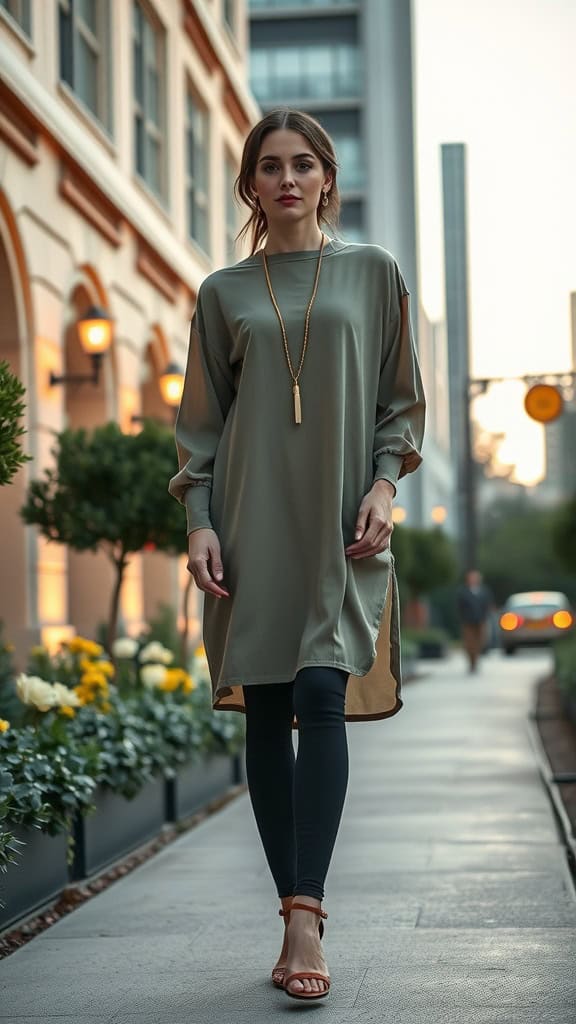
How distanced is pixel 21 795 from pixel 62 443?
4.82 m

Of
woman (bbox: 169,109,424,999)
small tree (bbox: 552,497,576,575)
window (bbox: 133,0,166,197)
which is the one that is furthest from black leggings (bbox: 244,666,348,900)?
window (bbox: 133,0,166,197)

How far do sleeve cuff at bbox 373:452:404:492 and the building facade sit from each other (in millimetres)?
4955

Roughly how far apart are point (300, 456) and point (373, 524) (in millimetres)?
234

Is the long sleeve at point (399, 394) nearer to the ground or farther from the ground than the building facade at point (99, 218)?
nearer to the ground

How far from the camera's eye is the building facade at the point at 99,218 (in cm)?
1130

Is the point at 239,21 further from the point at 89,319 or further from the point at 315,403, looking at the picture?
the point at 315,403

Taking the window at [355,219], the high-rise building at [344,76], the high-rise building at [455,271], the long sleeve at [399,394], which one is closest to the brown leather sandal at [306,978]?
the long sleeve at [399,394]

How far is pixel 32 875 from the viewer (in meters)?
4.49

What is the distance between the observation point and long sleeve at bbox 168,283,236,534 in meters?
3.55

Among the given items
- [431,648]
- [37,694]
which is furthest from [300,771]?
[431,648]

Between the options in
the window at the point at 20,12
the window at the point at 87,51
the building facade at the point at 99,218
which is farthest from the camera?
the window at the point at 87,51

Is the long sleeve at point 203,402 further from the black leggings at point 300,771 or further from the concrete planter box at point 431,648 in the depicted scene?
the concrete planter box at point 431,648

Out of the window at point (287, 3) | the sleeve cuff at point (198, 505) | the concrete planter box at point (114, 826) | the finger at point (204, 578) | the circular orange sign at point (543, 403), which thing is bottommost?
the concrete planter box at point (114, 826)

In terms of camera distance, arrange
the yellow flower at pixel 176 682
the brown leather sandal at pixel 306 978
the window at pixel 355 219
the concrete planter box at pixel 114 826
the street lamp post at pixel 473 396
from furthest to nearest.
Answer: the window at pixel 355 219, the street lamp post at pixel 473 396, the yellow flower at pixel 176 682, the concrete planter box at pixel 114 826, the brown leather sandal at pixel 306 978
